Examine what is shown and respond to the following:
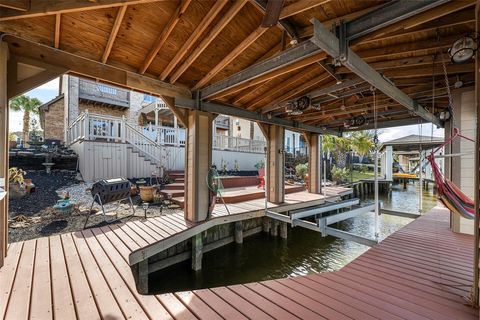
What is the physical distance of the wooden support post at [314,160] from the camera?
9.20m

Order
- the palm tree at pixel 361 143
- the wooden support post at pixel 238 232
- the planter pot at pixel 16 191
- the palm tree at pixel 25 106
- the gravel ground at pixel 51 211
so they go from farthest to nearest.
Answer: the palm tree at pixel 361 143, the palm tree at pixel 25 106, the wooden support post at pixel 238 232, the planter pot at pixel 16 191, the gravel ground at pixel 51 211

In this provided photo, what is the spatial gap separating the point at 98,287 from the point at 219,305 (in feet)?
4.72

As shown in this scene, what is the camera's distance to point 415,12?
2.01 metres

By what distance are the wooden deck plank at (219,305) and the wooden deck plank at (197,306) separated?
4 cm

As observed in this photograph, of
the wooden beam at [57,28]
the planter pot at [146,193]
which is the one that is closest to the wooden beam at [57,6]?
the wooden beam at [57,28]

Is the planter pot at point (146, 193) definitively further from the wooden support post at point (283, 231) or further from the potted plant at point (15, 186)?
the wooden support post at point (283, 231)

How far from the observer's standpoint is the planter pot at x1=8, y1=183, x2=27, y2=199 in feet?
18.3

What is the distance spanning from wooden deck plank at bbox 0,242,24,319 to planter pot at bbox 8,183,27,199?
10.7ft

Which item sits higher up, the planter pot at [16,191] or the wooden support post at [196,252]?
the planter pot at [16,191]

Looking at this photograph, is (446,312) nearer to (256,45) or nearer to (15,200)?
(256,45)

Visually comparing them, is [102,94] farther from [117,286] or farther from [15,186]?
[117,286]

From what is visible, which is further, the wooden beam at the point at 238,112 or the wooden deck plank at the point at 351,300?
the wooden beam at the point at 238,112

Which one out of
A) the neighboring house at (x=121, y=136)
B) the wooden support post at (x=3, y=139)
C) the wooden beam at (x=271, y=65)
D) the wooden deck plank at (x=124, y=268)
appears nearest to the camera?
the wooden deck plank at (x=124, y=268)

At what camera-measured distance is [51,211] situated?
5121 millimetres
